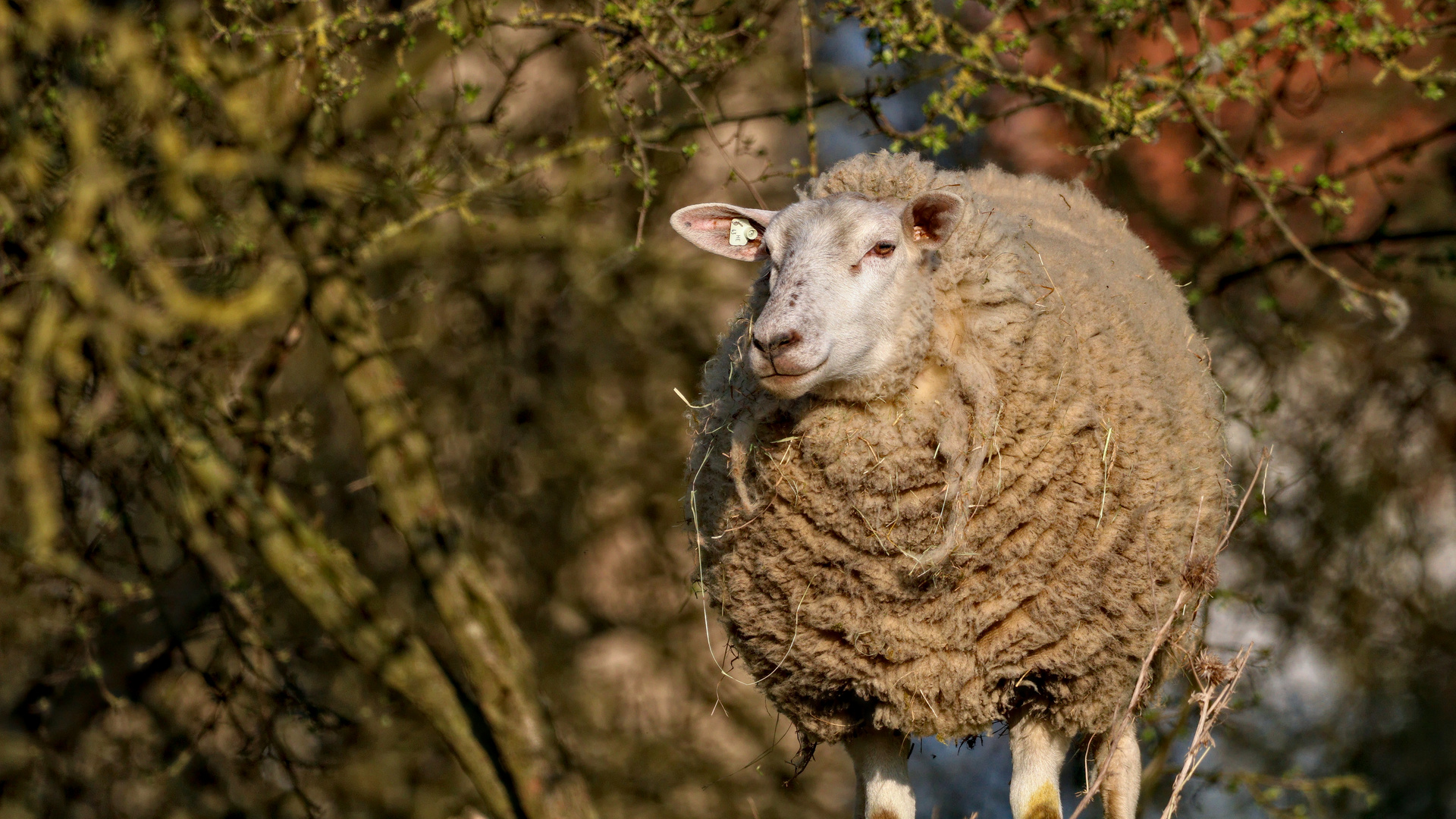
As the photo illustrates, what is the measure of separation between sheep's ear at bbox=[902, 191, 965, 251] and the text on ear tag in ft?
1.58

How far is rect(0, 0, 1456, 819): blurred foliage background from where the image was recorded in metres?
4.36

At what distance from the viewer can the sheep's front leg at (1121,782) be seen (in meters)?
3.46

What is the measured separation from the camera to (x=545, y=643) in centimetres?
745

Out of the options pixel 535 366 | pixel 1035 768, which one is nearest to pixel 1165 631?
pixel 1035 768

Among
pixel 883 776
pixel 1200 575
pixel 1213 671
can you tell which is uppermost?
pixel 1200 575

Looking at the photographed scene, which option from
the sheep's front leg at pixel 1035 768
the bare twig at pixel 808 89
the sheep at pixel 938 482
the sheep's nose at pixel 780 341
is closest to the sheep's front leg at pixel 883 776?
the sheep at pixel 938 482

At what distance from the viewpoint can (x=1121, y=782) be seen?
3.46m

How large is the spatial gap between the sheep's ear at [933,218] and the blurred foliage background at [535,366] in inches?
43.6

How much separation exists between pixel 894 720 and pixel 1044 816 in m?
0.48

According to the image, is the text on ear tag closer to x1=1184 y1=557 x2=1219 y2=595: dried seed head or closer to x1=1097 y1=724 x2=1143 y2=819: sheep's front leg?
x1=1184 y1=557 x2=1219 y2=595: dried seed head

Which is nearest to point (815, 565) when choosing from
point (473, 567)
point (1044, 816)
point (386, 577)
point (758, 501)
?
point (758, 501)

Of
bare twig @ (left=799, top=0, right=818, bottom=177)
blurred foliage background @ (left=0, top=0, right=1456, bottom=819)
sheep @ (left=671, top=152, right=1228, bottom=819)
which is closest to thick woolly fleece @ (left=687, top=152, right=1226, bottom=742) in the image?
sheep @ (left=671, top=152, right=1228, bottom=819)

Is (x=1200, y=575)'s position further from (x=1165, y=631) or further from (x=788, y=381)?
(x=788, y=381)

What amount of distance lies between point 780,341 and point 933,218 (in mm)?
539
